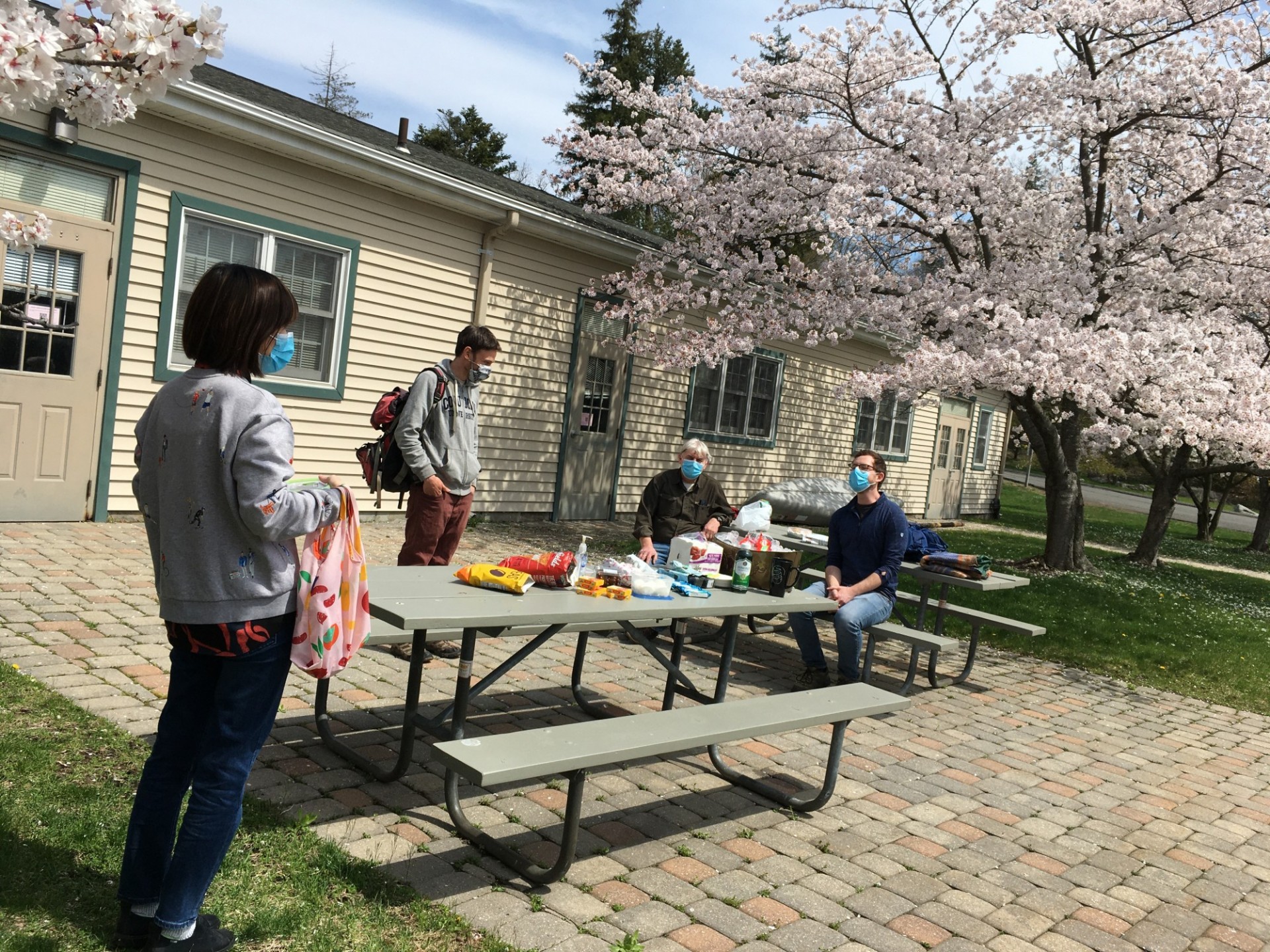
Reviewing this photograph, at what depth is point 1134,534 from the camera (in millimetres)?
27453

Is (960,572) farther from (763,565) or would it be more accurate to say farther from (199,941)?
(199,941)

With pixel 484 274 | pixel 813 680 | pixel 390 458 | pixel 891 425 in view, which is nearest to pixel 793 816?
pixel 813 680

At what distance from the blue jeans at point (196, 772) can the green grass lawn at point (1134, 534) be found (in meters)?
16.4

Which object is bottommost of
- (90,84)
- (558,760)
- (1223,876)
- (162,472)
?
(1223,876)

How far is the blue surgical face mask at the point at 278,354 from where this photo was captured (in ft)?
9.06

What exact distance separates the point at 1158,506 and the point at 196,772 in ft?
59.7

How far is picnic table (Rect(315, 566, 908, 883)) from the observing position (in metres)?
3.40

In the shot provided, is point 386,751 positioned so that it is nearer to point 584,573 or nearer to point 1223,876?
point 584,573

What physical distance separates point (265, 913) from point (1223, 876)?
12.9 feet

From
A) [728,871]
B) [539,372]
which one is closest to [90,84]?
[728,871]

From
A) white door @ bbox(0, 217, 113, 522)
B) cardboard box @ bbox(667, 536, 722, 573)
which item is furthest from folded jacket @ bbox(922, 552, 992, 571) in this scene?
white door @ bbox(0, 217, 113, 522)

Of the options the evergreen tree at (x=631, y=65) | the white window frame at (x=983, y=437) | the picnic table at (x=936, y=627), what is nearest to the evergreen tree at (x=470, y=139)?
the evergreen tree at (x=631, y=65)

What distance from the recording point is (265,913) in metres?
3.00

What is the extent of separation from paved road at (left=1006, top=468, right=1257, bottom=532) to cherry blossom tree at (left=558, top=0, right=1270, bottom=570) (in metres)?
30.6
